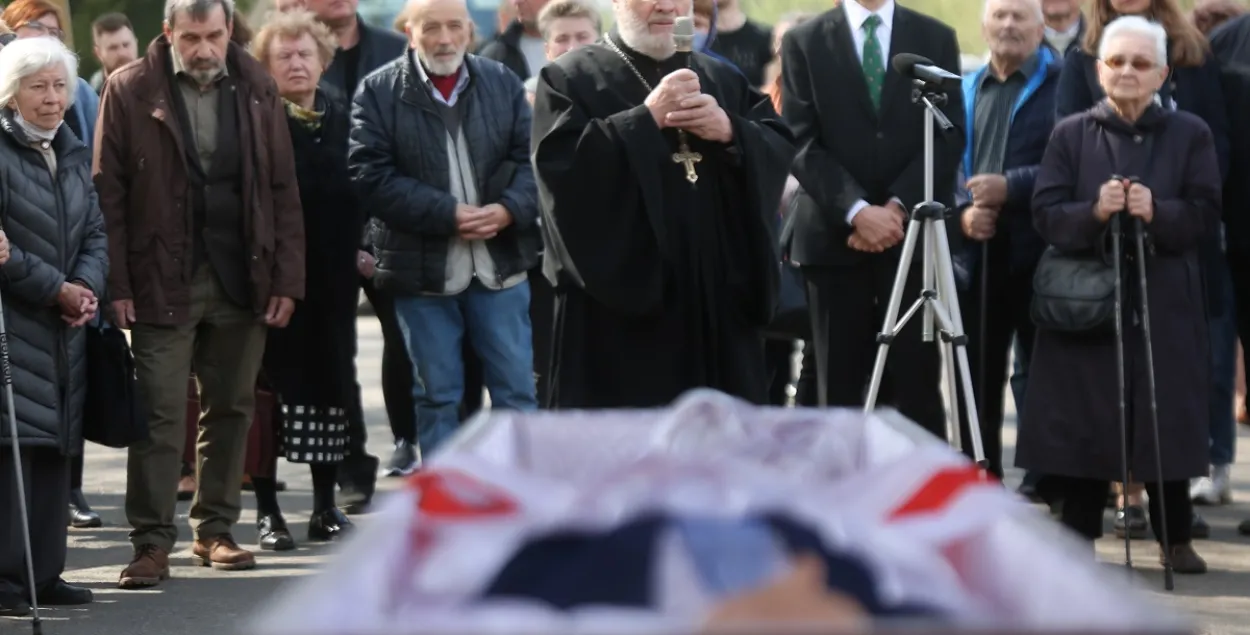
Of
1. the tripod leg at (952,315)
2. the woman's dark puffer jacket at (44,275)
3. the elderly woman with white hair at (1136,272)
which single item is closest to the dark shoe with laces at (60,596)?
the woman's dark puffer jacket at (44,275)

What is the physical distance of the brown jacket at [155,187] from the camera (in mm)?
7812

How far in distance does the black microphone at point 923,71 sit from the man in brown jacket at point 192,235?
2321mm

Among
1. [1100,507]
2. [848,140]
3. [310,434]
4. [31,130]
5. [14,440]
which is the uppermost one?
[31,130]

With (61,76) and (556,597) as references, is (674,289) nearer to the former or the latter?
(61,76)

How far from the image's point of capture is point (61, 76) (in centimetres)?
734

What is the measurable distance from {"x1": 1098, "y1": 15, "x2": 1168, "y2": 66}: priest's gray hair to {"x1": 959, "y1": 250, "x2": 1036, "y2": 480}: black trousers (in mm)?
1459

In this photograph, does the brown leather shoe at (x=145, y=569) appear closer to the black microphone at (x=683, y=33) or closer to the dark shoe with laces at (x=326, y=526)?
the dark shoe with laces at (x=326, y=526)

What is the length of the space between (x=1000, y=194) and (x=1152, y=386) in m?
1.41

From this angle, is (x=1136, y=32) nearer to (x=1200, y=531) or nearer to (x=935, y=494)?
(x=1200, y=531)

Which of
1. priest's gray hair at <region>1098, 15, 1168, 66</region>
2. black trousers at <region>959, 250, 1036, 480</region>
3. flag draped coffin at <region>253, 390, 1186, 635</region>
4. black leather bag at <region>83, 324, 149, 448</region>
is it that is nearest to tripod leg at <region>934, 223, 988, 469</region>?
priest's gray hair at <region>1098, 15, 1168, 66</region>

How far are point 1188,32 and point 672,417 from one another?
5.66 m

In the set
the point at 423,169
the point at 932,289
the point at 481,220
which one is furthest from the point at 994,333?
the point at 423,169

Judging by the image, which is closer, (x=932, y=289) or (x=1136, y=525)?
(x=932, y=289)

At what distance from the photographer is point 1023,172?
345 inches
